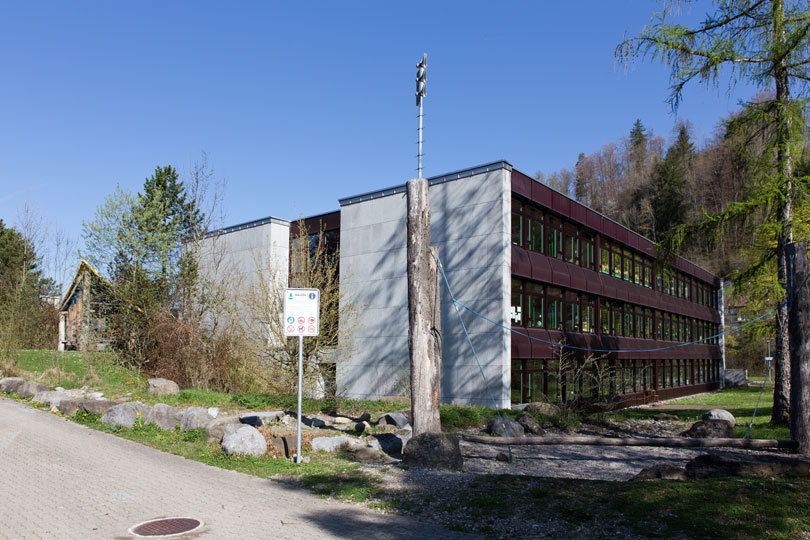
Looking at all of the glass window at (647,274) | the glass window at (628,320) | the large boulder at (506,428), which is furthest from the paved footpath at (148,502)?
the glass window at (647,274)

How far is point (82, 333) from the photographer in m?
23.1

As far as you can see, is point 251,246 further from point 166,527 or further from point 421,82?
point 166,527

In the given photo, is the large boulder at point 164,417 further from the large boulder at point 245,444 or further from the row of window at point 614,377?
the row of window at point 614,377

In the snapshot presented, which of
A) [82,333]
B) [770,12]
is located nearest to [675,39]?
[770,12]

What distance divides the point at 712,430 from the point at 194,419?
12148 millimetres

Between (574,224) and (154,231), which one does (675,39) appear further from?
(154,231)

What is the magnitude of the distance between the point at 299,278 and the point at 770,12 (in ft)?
50.6

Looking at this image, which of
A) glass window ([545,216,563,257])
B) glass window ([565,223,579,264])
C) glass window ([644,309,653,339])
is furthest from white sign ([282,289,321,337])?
glass window ([644,309,653,339])

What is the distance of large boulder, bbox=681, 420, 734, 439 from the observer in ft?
48.0

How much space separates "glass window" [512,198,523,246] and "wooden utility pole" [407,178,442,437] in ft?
39.2

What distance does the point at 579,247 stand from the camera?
29.0 m

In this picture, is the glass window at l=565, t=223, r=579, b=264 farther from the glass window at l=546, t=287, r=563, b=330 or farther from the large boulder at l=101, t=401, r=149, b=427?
the large boulder at l=101, t=401, r=149, b=427

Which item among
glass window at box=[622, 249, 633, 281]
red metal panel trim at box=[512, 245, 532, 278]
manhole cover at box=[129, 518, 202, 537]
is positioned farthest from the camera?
glass window at box=[622, 249, 633, 281]

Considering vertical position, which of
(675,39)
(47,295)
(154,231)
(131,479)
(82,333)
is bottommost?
(131,479)
